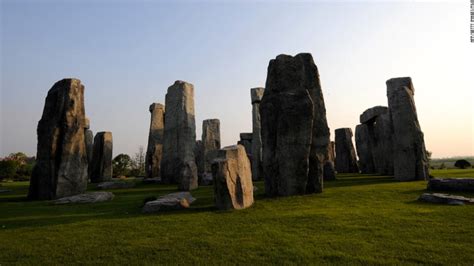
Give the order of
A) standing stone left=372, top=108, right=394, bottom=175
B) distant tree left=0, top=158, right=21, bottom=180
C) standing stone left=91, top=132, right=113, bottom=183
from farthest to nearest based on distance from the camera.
Answer: distant tree left=0, top=158, right=21, bottom=180
standing stone left=91, top=132, right=113, bottom=183
standing stone left=372, top=108, right=394, bottom=175

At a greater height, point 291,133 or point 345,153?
point 345,153

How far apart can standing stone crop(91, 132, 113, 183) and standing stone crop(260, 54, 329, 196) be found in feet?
41.4

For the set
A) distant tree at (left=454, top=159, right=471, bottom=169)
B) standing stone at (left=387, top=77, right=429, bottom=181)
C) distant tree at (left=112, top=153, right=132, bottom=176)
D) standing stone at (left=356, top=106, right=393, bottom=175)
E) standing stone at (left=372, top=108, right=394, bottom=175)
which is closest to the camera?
standing stone at (left=387, top=77, right=429, bottom=181)

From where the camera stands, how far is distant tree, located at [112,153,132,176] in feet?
105

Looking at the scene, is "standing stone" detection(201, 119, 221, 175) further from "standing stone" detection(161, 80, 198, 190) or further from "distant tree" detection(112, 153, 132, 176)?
"distant tree" detection(112, 153, 132, 176)

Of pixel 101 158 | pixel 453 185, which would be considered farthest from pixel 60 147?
pixel 453 185

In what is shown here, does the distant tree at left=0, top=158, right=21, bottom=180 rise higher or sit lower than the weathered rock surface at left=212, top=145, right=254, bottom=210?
higher

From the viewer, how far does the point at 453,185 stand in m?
9.40

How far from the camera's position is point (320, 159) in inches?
412

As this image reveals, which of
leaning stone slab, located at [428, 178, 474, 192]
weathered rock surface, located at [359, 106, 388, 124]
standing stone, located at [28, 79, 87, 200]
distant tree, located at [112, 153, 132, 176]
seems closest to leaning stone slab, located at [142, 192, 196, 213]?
standing stone, located at [28, 79, 87, 200]

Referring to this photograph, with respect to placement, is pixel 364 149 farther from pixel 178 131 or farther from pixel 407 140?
pixel 178 131

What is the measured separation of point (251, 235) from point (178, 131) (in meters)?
11.0

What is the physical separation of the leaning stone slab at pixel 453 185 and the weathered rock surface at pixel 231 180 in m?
5.37

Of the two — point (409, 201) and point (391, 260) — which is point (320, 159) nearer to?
point (409, 201)
